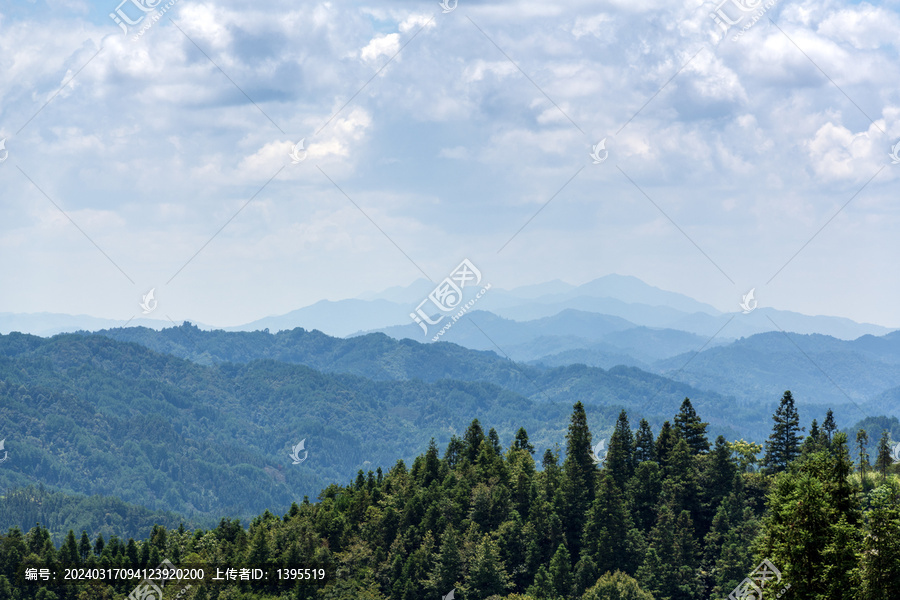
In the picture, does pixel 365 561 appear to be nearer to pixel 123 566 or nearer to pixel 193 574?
pixel 193 574

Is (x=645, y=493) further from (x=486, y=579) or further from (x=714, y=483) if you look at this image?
(x=486, y=579)

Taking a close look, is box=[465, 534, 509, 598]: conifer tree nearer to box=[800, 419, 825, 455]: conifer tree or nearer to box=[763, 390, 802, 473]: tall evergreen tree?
box=[763, 390, 802, 473]: tall evergreen tree

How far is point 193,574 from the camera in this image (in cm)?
11244

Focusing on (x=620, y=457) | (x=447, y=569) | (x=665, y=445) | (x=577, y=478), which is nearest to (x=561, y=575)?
(x=447, y=569)

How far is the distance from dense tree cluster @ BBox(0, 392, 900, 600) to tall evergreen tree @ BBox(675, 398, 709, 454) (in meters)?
0.17

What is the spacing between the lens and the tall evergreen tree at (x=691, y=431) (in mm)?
111625

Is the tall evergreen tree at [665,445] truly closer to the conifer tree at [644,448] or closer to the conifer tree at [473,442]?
the conifer tree at [644,448]

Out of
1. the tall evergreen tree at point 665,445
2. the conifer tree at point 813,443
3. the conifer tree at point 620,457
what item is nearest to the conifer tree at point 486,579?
the conifer tree at point 620,457

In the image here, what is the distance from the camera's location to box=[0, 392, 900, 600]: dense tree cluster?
315 ft

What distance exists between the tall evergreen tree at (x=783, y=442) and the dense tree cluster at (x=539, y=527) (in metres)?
0.17

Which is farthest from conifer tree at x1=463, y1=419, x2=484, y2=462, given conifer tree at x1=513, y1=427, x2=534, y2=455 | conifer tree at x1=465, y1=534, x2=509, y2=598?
conifer tree at x1=465, y1=534, x2=509, y2=598

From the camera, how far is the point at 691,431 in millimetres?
112438

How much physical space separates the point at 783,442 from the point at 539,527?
3115 centimetres

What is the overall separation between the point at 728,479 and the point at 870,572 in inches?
2539
